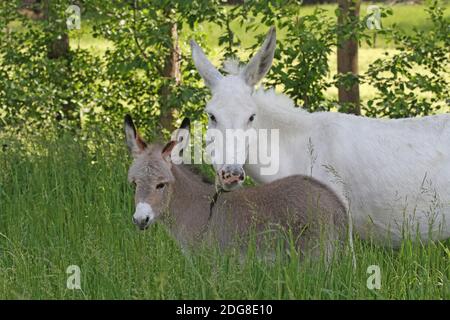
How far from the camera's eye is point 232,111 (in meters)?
5.51

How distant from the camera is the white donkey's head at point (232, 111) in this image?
5270 millimetres

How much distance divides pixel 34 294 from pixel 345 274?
1.60 meters

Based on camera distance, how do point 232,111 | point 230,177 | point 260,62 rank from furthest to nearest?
point 260,62
point 232,111
point 230,177

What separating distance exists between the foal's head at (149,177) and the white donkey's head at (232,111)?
283 mm

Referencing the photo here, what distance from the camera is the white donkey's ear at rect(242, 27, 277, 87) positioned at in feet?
18.9

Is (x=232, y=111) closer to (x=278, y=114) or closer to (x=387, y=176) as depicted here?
(x=278, y=114)

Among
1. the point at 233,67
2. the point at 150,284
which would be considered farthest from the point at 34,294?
the point at 233,67

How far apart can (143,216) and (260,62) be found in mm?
1485

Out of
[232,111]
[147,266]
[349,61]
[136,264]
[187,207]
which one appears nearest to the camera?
[147,266]

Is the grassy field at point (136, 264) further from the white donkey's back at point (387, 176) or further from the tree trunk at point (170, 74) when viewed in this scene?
the tree trunk at point (170, 74)

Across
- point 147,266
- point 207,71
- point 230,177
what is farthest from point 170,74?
point 147,266

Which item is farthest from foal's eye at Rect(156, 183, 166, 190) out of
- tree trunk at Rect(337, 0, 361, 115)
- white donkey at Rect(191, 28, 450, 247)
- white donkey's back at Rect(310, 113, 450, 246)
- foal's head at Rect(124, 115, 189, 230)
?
tree trunk at Rect(337, 0, 361, 115)

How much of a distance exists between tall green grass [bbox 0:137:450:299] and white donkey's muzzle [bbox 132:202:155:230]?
149 mm

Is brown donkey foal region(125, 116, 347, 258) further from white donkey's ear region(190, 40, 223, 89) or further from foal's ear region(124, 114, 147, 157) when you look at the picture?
white donkey's ear region(190, 40, 223, 89)
